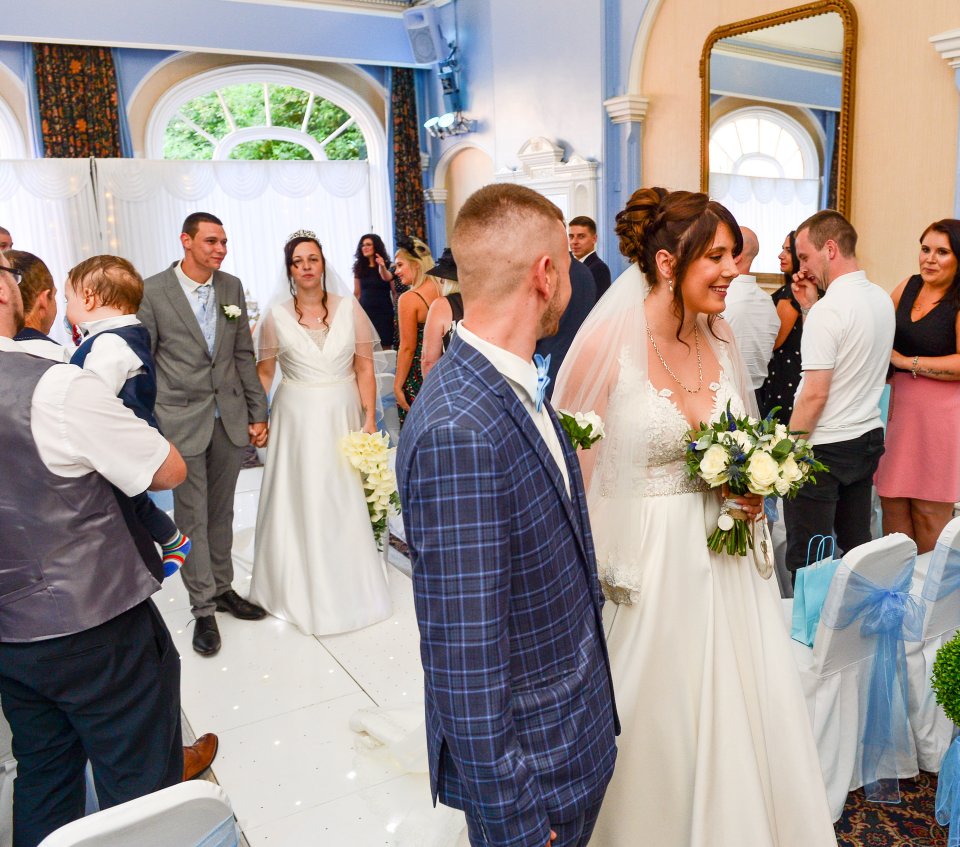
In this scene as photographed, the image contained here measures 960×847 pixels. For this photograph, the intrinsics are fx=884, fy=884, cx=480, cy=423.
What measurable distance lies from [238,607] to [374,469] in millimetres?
959

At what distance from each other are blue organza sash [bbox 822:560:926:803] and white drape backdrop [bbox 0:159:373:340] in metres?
6.68

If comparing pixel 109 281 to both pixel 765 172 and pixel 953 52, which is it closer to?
pixel 953 52

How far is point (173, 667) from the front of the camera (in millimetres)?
2271

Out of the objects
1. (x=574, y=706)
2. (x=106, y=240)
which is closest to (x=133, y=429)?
(x=574, y=706)

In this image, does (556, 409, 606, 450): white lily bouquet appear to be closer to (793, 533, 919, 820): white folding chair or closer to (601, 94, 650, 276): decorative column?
(793, 533, 919, 820): white folding chair

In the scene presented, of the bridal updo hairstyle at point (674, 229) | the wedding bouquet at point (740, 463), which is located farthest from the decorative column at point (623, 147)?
the wedding bouquet at point (740, 463)

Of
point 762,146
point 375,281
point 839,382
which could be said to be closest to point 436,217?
point 375,281

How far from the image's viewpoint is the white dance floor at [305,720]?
9.07 feet

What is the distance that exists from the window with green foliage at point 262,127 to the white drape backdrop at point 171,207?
0.47m

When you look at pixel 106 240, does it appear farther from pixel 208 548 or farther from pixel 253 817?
pixel 253 817

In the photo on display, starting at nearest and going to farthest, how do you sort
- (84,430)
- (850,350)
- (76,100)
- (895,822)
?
(84,430) < (895,822) < (850,350) < (76,100)

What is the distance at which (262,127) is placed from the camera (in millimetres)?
10516

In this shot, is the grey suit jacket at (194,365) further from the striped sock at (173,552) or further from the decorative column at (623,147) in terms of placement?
the decorative column at (623,147)

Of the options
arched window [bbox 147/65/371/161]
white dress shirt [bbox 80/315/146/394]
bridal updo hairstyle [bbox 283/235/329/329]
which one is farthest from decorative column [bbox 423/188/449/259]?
white dress shirt [bbox 80/315/146/394]
